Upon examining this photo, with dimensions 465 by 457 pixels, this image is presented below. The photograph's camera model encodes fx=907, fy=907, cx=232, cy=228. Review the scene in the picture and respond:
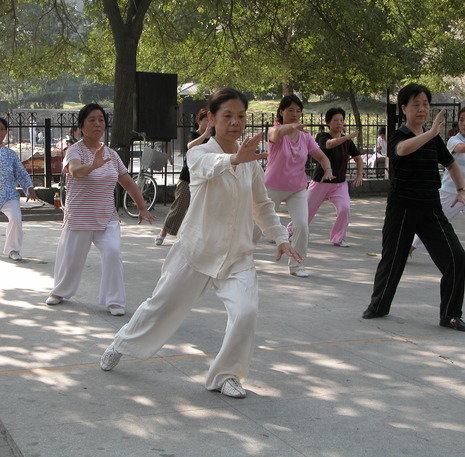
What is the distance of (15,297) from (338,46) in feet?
38.4

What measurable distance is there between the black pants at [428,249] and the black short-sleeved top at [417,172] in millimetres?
80

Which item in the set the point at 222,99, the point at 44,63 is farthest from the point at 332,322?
the point at 44,63

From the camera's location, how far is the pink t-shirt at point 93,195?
7.46 metres

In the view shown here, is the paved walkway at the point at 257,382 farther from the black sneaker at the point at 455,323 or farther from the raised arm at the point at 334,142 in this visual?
the raised arm at the point at 334,142

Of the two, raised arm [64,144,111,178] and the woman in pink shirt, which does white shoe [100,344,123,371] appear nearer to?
raised arm [64,144,111,178]

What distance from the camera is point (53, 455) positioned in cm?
424

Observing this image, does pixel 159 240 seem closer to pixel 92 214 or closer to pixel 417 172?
pixel 92 214

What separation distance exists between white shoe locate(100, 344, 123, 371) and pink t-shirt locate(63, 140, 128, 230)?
6.86 ft

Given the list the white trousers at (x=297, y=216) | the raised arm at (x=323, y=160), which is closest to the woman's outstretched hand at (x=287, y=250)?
the white trousers at (x=297, y=216)

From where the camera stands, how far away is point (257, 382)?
5.52 m

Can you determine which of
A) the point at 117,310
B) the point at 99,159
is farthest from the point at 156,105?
the point at 99,159

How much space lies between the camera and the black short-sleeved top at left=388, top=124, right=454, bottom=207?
702 cm

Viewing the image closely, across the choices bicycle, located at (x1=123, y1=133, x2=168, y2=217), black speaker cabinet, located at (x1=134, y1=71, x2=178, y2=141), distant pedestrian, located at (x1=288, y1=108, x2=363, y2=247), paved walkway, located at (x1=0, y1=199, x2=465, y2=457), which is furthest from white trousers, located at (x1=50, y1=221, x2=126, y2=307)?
black speaker cabinet, located at (x1=134, y1=71, x2=178, y2=141)

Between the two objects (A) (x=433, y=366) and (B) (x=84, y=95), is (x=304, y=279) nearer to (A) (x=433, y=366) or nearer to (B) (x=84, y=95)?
(A) (x=433, y=366)
